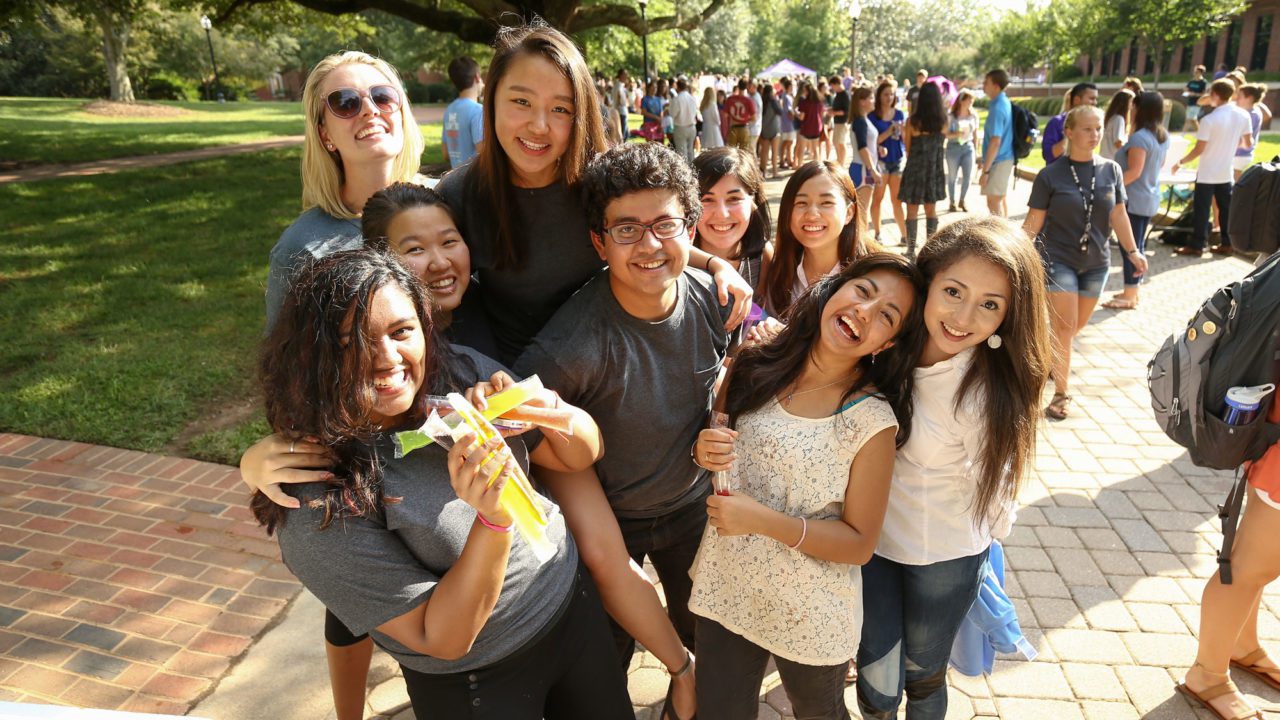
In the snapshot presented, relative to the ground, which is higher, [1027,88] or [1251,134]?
[1027,88]

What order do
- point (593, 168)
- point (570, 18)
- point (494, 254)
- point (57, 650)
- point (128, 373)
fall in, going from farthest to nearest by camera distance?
point (570, 18)
point (128, 373)
point (57, 650)
point (494, 254)
point (593, 168)

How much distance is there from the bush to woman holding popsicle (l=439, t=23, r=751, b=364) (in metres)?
48.6

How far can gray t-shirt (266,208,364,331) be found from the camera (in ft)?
7.65

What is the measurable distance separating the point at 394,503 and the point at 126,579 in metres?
3.00

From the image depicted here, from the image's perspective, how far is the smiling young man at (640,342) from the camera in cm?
216

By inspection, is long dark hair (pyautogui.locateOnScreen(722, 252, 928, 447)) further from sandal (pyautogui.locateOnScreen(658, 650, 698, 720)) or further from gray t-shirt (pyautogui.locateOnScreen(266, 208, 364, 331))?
gray t-shirt (pyautogui.locateOnScreen(266, 208, 364, 331))

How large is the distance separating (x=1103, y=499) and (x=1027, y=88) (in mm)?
56627

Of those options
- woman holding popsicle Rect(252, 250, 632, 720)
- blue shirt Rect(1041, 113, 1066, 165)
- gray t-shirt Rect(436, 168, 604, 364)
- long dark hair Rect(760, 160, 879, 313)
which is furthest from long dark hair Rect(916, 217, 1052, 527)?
blue shirt Rect(1041, 113, 1066, 165)

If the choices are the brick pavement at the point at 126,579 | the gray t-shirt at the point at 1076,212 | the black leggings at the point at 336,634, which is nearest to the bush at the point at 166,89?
the brick pavement at the point at 126,579

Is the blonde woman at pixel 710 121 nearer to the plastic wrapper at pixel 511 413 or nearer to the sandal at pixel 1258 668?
the sandal at pixel 1258 668

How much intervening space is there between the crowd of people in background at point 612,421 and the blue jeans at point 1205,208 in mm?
8782

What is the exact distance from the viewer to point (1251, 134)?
9195 millimetres

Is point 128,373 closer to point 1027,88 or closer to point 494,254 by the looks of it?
point 494,254

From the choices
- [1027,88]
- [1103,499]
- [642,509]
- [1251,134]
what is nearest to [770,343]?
[642,509]
